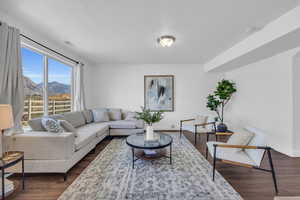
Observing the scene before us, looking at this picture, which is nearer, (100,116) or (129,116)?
(100,116)

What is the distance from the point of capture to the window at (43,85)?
2.84 metres

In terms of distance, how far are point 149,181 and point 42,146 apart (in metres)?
1.67

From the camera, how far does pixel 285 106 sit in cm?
300

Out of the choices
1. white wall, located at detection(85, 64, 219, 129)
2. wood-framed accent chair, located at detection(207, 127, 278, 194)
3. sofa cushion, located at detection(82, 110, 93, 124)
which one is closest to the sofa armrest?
sofa cushion, located at detection(82, 110, 93, 124)

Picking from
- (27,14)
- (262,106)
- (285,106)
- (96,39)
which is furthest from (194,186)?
(27,14)

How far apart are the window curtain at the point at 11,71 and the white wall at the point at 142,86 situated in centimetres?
292

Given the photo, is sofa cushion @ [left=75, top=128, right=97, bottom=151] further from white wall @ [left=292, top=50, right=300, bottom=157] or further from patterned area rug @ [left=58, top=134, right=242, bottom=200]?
white wall @ [left=292, top=50, right=300, bottom=157]

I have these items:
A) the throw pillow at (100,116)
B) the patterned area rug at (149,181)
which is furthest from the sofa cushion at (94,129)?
the patterned area rug at (149,181)

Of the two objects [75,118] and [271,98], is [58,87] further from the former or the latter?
[271,98]

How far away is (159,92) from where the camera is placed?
5105 millimetres

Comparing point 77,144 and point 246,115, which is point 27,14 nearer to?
point 77,144

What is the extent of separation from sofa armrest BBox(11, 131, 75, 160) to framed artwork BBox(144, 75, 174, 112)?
3.33m

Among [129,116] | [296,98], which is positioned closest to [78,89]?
[129,116]

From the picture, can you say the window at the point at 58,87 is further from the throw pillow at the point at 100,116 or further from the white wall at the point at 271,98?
the white wall at the point at 271,98
